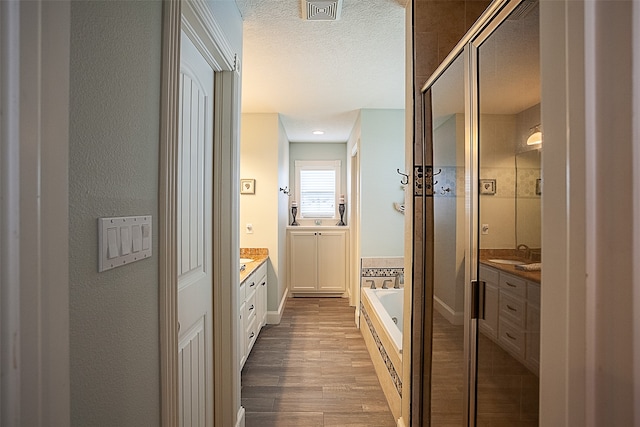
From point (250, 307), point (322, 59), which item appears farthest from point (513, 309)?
point (250, 307)

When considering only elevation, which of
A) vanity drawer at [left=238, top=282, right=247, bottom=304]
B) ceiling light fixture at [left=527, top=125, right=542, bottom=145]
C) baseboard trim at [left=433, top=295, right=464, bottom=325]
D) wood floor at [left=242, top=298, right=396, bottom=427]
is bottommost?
wood floor at [left=242, top=298, right=396, bottom=427]

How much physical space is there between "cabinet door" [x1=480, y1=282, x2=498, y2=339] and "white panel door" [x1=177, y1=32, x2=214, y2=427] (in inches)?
44.8

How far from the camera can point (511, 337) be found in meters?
1.02

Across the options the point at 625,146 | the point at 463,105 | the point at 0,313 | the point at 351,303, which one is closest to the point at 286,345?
the point at 351,303

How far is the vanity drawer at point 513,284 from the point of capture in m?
0.94

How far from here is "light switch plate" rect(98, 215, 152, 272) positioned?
722 mm

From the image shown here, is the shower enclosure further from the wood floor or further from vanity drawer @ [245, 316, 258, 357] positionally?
vanity drawer @ [245, 316, 258, 357]

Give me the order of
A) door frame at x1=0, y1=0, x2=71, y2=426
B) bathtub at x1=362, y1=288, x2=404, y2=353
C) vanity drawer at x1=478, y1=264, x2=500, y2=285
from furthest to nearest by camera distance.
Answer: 1. bathtub at x1=362, y1=288, x2=404, y2=353
2. vanity drawer at x1=478, y1=264, x2=500, y2=285
3. door frame at x1=0, y1=0, x2=71, y2=426

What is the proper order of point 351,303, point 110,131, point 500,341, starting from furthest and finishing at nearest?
point 351,303 < point 500,341 < point 110,131

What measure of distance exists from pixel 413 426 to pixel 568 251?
1793 millimetres

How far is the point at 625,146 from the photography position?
35 centimetres

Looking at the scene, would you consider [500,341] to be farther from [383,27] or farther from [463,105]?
[383,27]

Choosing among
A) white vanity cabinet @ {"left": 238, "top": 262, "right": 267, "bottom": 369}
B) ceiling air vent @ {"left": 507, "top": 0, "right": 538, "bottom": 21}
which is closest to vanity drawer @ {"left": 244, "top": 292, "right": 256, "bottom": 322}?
white vanity cabinet @ {"left": 238, "top": 262, "right": 267, "bottom": 369}

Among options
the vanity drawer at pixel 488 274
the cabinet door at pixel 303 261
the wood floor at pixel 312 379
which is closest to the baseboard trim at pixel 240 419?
the wood floor at pixel 312 379
